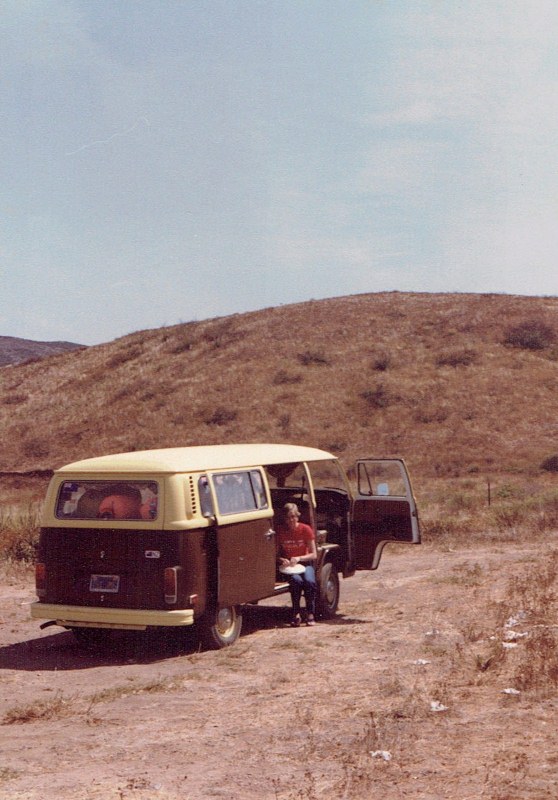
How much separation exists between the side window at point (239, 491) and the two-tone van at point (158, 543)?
13mm

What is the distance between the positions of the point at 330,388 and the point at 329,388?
63 millimetres

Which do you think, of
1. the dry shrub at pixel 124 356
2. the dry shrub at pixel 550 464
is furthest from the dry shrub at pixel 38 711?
the dry shrub at pixel 124 356

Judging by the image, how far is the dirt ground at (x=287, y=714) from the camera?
18.3ft

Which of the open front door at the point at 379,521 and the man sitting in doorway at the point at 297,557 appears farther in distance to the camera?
the open front door at the point at 379,521

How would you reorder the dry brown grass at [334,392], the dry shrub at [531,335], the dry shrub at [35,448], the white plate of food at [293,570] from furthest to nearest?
the dry shrub at [531,335], the dry shrub at [35,448], the dry brown grass at [334,392], the white plate of food at [293,570]

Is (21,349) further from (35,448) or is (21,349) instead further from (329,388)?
(329,388)

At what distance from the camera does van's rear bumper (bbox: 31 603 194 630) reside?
30.6ft

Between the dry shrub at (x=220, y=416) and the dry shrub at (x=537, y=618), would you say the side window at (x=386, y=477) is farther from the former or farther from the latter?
the dry shrub at (x=537, y=618)

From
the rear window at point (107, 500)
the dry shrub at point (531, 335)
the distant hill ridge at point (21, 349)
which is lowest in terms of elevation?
the rear window at point (107, 500)

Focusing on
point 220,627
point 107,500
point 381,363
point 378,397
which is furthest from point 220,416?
point 107,500

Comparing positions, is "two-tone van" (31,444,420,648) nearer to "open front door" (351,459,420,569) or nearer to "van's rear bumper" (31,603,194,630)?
"van's rear bumper" (31,603,194,630)

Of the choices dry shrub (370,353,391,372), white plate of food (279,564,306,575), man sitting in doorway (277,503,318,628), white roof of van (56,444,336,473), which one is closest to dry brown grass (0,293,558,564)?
dry shrub (370,353,391,372)

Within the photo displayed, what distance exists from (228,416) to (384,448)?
30.2 ft

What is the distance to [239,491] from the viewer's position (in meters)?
10.6
